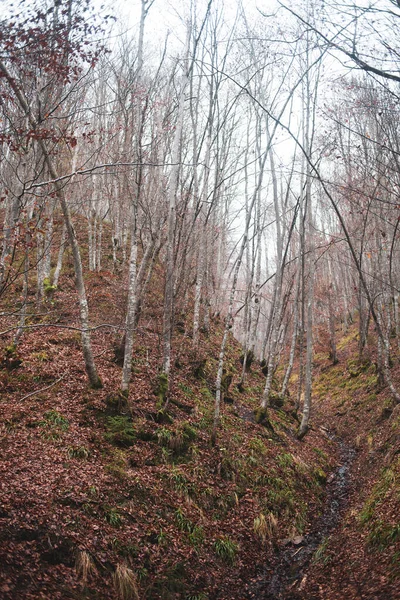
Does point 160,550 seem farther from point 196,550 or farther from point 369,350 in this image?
point 369,350

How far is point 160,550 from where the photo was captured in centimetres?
545

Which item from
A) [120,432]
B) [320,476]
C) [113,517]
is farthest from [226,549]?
[320,476]

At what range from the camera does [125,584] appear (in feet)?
15.2

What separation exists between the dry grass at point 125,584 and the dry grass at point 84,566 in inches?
11.7

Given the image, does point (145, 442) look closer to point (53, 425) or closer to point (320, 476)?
point (53, 425)

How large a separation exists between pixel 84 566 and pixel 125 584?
0.54m

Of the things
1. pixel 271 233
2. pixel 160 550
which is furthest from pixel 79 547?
pixel 271 233

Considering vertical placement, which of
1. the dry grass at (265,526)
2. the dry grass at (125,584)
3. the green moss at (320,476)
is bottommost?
the green moss at (320,476)

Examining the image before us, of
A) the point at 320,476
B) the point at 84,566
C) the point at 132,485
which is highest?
the point at 132,485

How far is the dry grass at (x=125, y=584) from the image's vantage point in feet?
15.0

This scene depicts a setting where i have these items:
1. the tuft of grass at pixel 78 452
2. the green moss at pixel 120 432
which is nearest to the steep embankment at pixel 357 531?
the green moss at pixel 120 432

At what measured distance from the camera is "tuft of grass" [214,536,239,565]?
5.90 metres

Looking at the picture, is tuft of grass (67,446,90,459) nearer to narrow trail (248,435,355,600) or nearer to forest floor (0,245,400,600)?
forest floor (0,245,400,600)

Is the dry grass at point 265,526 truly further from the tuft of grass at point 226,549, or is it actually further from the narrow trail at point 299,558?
the tuft of grass at point 226,549
